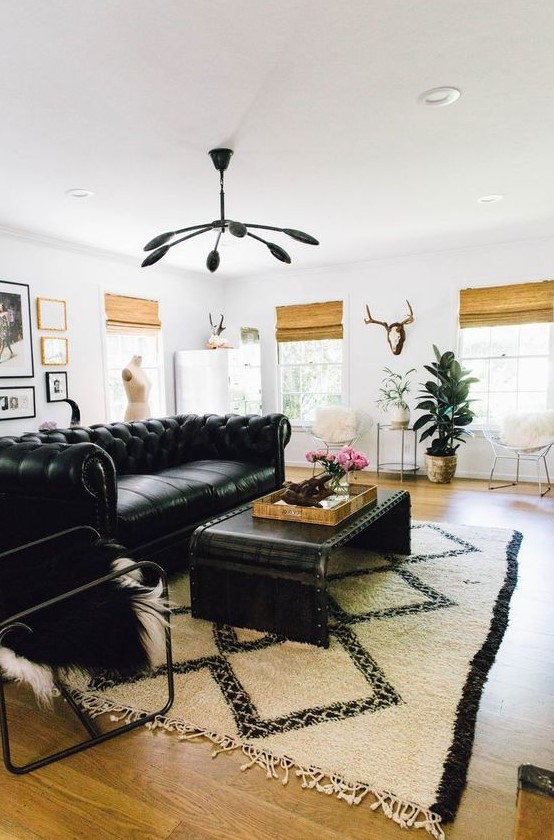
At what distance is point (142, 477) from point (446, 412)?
3391mm

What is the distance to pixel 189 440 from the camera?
4.65m

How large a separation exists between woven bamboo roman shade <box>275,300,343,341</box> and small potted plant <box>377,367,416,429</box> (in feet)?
2.72

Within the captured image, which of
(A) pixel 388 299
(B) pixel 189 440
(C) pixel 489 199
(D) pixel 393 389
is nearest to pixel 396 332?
(A) pixel 388 299

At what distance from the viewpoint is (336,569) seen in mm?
3238

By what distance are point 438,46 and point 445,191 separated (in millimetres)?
1909

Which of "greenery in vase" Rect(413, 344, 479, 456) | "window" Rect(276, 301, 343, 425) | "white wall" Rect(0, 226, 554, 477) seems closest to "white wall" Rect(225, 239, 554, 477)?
"white wall" Rect(0, 226, 554, 477)

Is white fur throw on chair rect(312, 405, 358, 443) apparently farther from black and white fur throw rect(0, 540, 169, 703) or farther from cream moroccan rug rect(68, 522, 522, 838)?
black and white fur throw rect(0, 540, 169, 703)

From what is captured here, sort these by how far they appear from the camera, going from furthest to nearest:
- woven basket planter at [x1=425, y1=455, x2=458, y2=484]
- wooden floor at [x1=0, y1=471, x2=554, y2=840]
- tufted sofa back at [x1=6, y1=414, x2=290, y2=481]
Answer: woven basket planter at [x1=425, y1=455, x2=458, y2=484], tufted sofa back at [x1=6, y1=414, x2=290, y2=481], wooden floor at [x1=0, y1=471, x2=554, y2=840]

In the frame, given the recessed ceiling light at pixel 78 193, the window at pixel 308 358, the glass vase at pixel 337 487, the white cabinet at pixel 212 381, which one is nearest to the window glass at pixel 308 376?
the window at pixel 308 358

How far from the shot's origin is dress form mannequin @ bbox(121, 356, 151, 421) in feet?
17.1

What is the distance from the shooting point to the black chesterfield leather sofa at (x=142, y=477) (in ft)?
8.79

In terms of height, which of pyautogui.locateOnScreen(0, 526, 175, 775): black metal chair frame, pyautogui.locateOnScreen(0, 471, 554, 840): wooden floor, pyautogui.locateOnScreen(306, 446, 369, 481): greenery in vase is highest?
pyautogui.locateOnScreen(306, 446, 369, 481): greenery in vase

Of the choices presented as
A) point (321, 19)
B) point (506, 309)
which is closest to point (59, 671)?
point (321, 19)

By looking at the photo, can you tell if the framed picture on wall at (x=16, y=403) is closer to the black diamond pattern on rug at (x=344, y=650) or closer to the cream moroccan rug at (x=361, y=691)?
the cream moroccan rug at (x=361, y=691)
